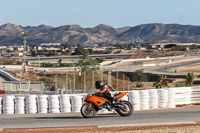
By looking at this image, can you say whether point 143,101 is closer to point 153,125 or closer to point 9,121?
point 153,125

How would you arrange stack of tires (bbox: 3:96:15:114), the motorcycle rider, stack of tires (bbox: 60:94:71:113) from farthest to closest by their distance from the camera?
stack of tires (bbox: 60:94:71:113)
stack of tires (bbox: 3:96:15:114)
the motorcycle rider

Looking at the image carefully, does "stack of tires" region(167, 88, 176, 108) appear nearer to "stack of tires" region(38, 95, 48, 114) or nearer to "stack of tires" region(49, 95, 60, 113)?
"stack of tires" region(49, 95, 60, 113)

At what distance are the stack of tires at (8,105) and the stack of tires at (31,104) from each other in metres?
0.60

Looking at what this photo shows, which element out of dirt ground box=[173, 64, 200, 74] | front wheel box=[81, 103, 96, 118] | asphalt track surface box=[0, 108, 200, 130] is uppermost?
front wheel box=[81, 103, 96, 118]

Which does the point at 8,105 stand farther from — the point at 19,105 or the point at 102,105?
the point at 102,105

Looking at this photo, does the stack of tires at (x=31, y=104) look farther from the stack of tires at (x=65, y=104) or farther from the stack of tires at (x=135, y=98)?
the stack of tires at (x=135, y=98)

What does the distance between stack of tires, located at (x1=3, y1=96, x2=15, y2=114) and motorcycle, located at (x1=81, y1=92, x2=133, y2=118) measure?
12.7 feet

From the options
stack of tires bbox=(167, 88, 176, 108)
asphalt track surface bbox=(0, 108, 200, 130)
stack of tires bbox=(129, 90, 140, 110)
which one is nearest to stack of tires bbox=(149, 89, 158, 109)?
stack of tires bbox=(129, 90, 140, 110)

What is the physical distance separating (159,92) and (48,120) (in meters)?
5.81

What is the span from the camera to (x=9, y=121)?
1653 cm

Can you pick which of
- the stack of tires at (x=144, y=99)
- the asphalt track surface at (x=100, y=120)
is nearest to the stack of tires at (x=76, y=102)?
the asphalt track surface at (x=100, y=120)

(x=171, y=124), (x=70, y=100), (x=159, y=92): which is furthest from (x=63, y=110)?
(x=171, y=124)

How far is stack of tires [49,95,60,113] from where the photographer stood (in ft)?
62.2

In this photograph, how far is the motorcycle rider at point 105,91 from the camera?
53.2 ft
